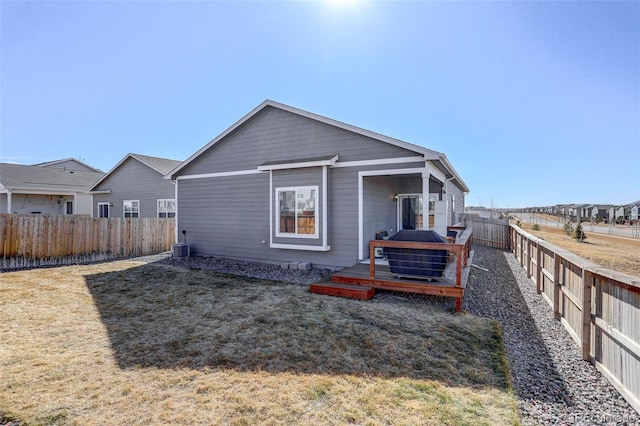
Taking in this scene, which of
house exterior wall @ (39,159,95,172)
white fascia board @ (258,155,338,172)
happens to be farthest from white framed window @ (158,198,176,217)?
house exterior wall @ (39,159,95,172)

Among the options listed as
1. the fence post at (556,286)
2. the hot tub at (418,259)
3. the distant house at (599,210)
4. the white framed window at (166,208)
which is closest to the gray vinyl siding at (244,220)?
the hot tub at (418,259)

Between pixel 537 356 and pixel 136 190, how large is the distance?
19219 millimetres

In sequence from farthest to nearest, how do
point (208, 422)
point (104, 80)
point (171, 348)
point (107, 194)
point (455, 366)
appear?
point (107, 194), point (104, 80), point (171, 348), point (455, 366), point (208, 422)

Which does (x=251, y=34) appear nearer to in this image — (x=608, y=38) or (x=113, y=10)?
(x=113, y=10)

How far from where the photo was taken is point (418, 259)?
5.99 metres

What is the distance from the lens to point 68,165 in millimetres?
28609

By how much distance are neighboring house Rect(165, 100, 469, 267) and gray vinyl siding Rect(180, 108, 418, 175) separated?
0.10 ft

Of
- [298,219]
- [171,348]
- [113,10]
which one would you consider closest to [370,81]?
[298,219]

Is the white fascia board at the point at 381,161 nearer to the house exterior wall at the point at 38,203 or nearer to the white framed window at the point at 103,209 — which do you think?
the white framed window at the point at 103,209

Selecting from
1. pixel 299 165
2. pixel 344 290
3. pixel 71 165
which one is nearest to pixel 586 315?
pixel 344 290

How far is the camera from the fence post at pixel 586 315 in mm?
3738

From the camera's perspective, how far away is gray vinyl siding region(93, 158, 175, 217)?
16.1m

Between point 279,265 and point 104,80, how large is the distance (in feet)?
37.6

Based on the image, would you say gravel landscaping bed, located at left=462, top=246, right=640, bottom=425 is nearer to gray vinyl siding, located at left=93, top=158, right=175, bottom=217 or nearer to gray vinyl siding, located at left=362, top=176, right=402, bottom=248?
gray vinyl siding, located at left=362, top=176, right=402, bottom=248
